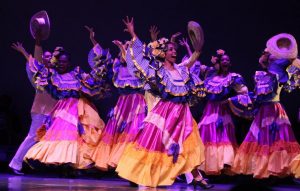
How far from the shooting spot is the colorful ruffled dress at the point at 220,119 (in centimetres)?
652

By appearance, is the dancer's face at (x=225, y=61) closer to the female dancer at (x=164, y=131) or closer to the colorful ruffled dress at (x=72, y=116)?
the female dancer at (x=164, y=131)

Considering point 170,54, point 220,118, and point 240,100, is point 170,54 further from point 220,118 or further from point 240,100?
point 220,118

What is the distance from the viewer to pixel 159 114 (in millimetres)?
5395

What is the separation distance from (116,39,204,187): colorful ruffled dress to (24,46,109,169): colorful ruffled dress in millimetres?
1560

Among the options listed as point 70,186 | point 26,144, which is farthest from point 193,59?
point 26,144

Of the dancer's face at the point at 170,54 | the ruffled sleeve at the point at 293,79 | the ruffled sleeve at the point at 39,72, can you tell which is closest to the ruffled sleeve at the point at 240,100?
the ruffled sleeve at the point at 293,79

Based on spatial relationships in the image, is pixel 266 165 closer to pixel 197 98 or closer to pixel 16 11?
pixel 197 98

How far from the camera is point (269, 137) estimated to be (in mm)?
6301

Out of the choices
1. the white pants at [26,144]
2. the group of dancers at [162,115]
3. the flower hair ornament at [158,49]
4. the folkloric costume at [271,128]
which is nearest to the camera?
the group of dancers at [162,115]

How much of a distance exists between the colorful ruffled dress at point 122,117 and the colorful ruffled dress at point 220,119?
2.57 ft

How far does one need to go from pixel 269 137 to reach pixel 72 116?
7.80 ft

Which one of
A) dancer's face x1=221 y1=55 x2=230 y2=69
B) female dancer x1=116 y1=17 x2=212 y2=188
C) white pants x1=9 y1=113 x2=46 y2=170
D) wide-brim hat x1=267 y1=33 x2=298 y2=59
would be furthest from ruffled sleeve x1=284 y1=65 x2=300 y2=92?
white pants x1=9 y1=113 x2=46 y2=170

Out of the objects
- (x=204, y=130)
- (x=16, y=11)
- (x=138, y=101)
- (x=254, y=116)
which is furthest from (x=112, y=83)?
(x=16, y=11)

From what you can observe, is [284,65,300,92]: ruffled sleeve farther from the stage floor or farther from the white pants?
the white pants
